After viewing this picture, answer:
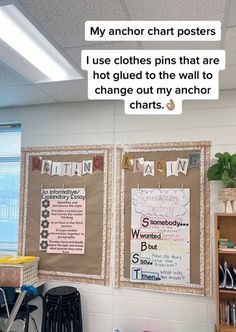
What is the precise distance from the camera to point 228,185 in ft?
9.23

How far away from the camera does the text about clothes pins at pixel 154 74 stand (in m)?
1.87

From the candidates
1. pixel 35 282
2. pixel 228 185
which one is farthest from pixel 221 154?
pixel 35 282

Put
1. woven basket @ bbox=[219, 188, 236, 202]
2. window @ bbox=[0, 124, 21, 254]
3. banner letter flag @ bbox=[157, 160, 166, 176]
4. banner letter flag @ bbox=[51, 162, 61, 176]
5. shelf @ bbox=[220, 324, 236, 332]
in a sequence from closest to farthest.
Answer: shelf @ bbox=[220, 324, 236, 332] → woven basket @ bbox=[219, 188, 236, 202] → banner letter flag @ bbox=[157, 160, 166, 176] → banner letter flag @ bbox=[51, 162, 61, 176] → window @ bbox=[0, 124, 21, 254]

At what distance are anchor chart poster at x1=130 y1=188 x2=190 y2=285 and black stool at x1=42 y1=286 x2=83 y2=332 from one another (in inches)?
25.1

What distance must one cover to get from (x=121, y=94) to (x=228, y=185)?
1.46 metres

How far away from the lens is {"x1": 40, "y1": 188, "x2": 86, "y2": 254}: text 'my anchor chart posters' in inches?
131

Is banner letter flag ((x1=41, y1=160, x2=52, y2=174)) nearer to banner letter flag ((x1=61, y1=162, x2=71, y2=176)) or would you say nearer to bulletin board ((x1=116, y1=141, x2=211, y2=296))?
banner letter flag ((x1=61, y1=162, x2=71, y2=176))

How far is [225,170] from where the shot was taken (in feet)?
9.12

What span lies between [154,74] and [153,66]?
0.21 ft

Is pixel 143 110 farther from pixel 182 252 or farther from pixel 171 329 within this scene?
pixel 171 329

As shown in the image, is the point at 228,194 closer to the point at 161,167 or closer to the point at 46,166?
the point at 161,167

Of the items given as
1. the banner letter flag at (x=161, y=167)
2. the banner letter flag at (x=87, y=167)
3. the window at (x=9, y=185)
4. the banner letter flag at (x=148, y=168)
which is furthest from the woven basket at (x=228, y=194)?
the window at (x=9, y=185)

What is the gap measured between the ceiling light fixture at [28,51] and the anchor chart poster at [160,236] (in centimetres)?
141

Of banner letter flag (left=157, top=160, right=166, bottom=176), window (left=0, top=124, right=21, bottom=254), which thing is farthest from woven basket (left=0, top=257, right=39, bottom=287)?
banner letter flag (left=157, top=160, right=166, bottom=176)
